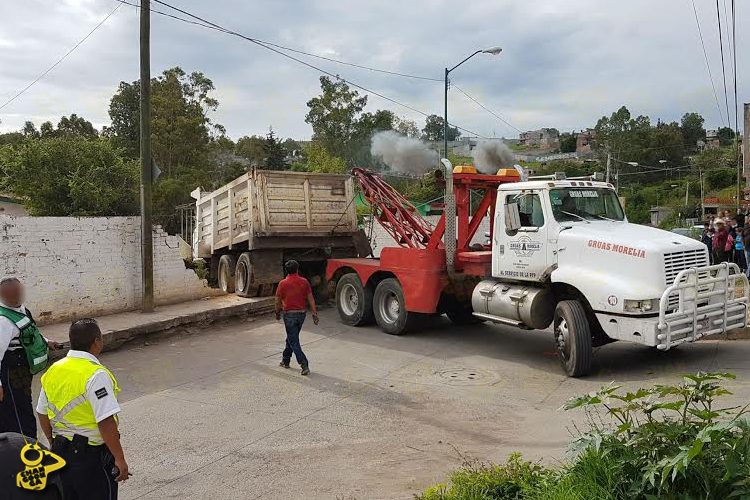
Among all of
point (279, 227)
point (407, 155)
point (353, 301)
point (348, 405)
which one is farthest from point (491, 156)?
point (348, 405)

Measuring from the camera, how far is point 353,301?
12305mm

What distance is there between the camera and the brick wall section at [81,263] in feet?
32.9

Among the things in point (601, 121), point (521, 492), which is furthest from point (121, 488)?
point (601, 121)

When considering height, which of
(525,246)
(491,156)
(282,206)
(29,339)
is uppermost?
(491,156)

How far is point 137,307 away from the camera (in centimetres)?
1212

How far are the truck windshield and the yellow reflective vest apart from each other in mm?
6936

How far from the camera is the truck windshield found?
8.95m

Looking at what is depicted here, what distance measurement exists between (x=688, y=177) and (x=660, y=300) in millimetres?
90673

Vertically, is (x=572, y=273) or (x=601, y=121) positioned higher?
(x=601, y=121)

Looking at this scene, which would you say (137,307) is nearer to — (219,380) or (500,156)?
(219,380)

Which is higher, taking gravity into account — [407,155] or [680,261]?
[407,155]

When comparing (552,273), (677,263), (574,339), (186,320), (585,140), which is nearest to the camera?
(677,263)

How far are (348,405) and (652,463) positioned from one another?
4.25 meters

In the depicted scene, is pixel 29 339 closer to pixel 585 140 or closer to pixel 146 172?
pixel 146 172
